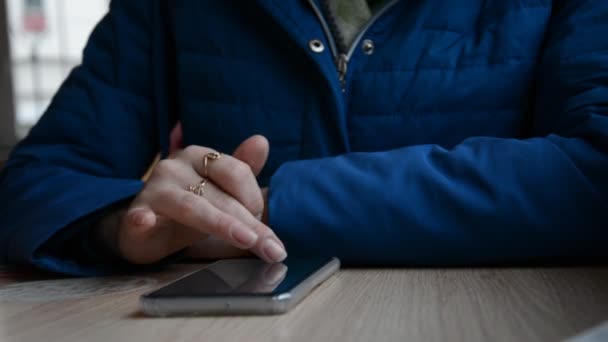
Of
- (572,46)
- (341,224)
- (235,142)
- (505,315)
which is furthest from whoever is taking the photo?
(235,142)

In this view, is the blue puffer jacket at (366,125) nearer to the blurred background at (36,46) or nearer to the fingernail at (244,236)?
the fingernail at (244,236)

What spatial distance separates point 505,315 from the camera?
0.45 m

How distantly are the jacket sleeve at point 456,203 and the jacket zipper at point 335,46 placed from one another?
0.74ft

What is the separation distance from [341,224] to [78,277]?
0.87 feet

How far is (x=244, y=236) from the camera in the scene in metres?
0.59

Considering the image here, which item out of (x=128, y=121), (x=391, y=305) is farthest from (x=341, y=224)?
(x=128, y=121)

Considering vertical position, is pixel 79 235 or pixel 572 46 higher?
pixel 572 46

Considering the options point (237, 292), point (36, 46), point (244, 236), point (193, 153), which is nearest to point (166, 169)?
point (193, 153)

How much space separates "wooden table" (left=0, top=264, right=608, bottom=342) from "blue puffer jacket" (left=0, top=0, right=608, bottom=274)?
6 cm

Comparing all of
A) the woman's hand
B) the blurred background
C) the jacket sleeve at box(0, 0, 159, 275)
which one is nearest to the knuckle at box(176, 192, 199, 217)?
the woman's hand

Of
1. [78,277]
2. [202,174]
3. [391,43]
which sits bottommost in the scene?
[78,277]

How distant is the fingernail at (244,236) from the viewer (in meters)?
0.59

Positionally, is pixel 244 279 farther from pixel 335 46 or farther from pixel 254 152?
pixel 335 46

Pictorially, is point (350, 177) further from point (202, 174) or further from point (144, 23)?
point (144, 23)
